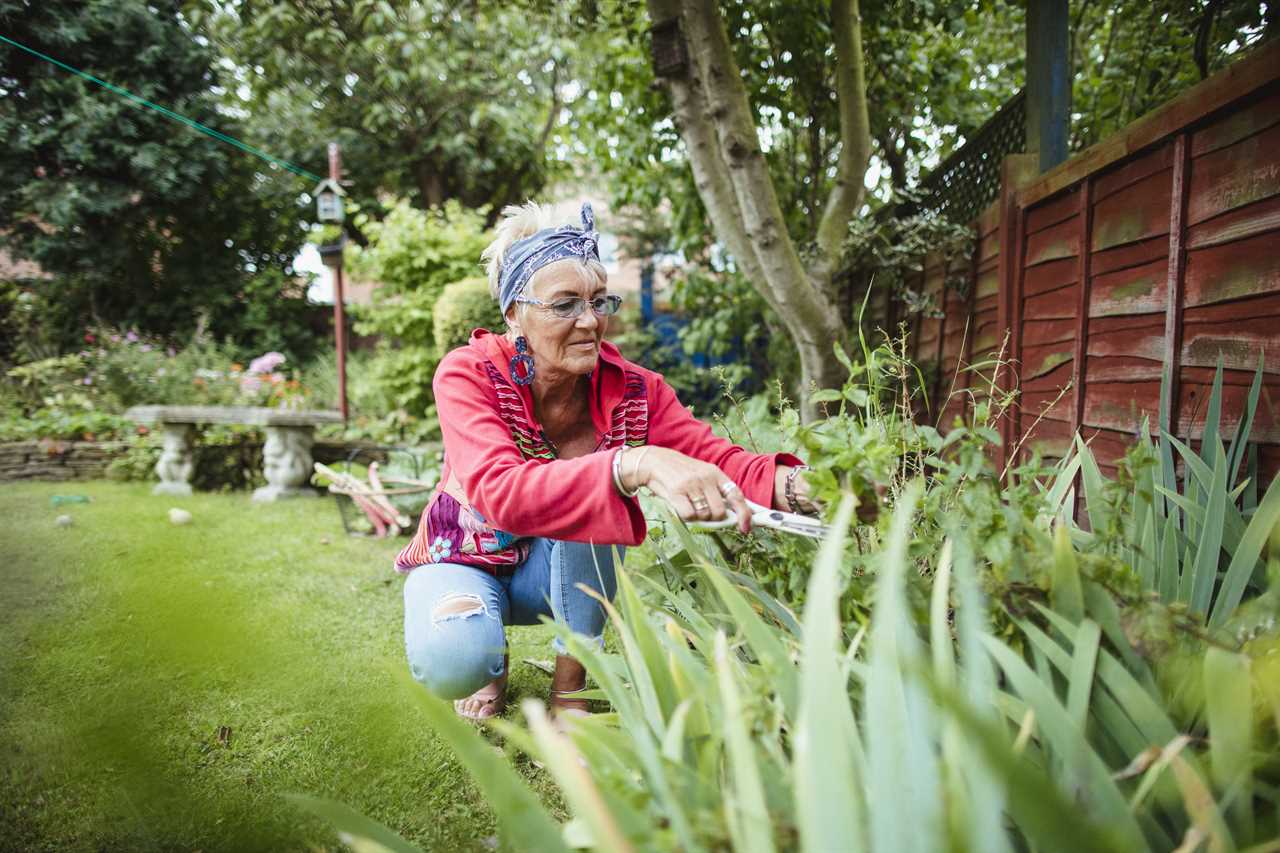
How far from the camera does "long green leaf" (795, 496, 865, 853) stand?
629 mm

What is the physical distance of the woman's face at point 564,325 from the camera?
5.83ft

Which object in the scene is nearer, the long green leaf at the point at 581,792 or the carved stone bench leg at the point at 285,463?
the long green leaf at the point at 581,792

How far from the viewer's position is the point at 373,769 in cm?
163

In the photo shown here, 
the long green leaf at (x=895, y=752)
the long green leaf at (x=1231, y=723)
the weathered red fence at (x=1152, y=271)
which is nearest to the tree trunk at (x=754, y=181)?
the weathered red fence at (x=1152, y=271)

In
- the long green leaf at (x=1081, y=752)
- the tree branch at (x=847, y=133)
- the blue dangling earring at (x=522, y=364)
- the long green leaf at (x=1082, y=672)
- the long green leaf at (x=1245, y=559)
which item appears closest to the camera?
the long green leaf at (x=1081, y=752)

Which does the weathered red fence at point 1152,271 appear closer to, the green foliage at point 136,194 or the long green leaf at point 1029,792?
the long green leaf at point 1029,792

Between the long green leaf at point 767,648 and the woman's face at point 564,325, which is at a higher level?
the woman's face at point 564,325

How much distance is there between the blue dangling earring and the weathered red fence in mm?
975

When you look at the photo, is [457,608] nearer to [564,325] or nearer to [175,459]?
[564,325]

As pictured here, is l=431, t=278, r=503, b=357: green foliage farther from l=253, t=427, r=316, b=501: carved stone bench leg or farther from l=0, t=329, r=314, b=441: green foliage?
l=0, t=329, r=314, b=441: green foliage

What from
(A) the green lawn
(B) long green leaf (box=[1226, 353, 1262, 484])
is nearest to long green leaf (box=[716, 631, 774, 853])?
(A) the green lawn

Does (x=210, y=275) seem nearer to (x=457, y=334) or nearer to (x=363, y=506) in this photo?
(x=457, y=334)

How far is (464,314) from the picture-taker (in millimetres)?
5578

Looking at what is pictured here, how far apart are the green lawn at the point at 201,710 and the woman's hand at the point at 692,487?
522mm
